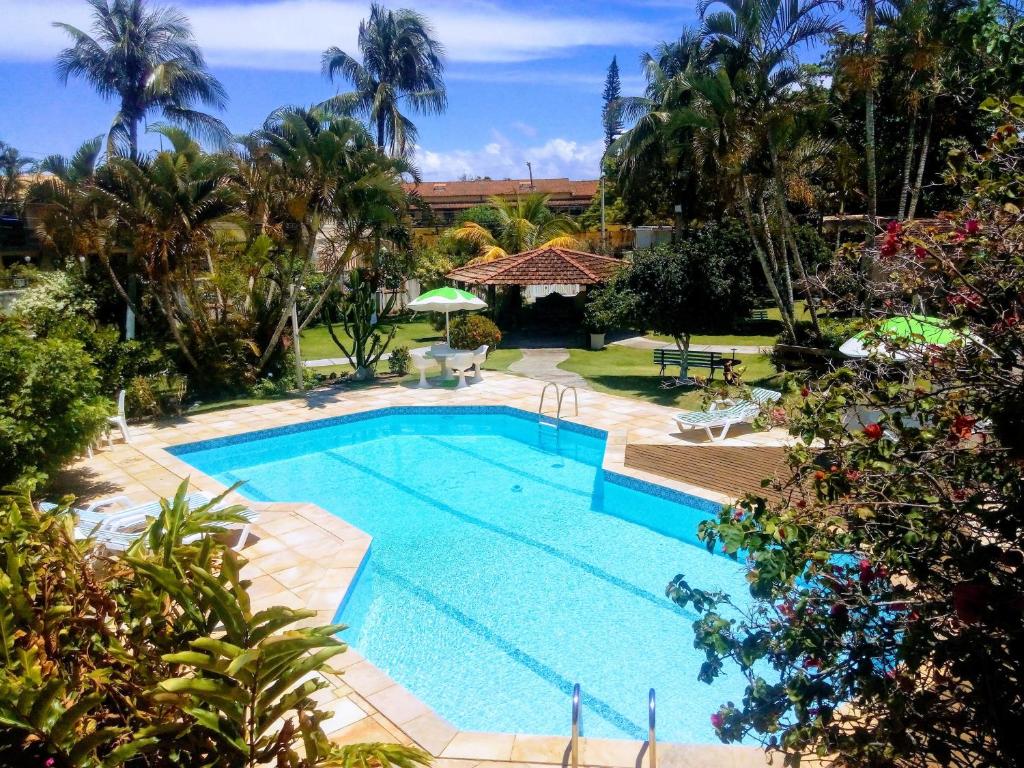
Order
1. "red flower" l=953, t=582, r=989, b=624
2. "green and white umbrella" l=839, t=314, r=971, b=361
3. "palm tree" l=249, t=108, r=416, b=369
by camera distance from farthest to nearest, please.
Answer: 1. "palm tree" l=249, t=108, r=416, b=369
2. "green and white umbrella" l=839, t=314, r=971, b=361
3. "red flower" l=953, t=582, r=989, b=624

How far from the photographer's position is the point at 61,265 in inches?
707

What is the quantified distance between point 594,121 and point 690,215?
14680 millimetres

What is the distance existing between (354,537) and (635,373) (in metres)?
12.1

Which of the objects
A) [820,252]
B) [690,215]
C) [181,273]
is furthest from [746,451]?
[690,215]

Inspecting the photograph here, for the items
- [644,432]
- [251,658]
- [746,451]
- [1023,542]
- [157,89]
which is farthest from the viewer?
[157,89]

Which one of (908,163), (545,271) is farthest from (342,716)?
(545,271)

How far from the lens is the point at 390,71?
116 ft

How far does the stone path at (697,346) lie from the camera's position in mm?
22995

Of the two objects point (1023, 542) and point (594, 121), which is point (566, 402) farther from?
point (594, 121)

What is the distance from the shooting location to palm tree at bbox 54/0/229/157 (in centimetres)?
3025

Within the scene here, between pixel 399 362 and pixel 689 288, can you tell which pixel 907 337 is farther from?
pixel 399 362

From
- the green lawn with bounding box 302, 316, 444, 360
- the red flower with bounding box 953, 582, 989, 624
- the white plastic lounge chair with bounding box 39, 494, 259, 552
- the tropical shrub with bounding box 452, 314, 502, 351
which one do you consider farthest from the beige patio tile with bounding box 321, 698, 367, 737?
the green lawn with bounding box 302, 316, 444, 360

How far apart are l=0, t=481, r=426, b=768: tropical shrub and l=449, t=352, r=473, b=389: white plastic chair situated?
14436mm

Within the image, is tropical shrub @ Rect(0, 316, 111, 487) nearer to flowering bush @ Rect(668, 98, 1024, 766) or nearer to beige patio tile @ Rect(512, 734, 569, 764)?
beige patio tile @ Rect(512, 734, 569, 764)
